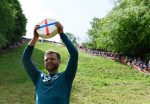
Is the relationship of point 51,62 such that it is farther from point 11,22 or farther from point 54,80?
point 11,22

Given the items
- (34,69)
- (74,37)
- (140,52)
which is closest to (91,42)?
(74,37)

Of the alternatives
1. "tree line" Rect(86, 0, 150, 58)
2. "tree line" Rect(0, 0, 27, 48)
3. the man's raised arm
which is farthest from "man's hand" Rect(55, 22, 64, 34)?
"tree line" Rect(86, 0, 150, 58)

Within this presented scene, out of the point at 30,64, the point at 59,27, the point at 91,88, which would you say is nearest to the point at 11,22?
the point at 91,88

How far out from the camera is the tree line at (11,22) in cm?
4666

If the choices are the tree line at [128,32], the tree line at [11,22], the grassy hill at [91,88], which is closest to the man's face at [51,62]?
the grassy hill at [91,88]

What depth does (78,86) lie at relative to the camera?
27.9 meters

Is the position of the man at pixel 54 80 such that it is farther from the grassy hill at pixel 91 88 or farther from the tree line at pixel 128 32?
the tree line at pixel 128 32

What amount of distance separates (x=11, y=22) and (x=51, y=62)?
1728 inches

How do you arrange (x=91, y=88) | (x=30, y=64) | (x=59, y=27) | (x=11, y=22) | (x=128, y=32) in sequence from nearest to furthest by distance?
(x=59, y=27) < (x=30, y=64) < (x=91, y=88) < (x=11, y=22) < (x=128, y=32)

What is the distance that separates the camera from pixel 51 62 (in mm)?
6352

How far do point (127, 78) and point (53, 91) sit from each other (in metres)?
30.6

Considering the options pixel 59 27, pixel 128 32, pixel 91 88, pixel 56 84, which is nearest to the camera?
pixel 56 84

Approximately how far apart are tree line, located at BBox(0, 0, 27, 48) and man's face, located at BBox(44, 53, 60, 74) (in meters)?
39.3

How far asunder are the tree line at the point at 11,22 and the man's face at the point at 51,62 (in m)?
39.3
